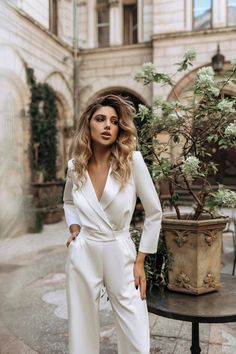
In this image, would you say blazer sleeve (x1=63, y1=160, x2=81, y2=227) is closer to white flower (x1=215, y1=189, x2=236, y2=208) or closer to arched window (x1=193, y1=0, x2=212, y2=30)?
white flower (x1=215, y1=189, x2=236, y2=208)

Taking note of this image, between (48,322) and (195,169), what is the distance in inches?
72.8

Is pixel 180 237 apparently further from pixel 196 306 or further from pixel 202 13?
pixel 202 13

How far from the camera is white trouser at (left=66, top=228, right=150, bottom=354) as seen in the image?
140cm

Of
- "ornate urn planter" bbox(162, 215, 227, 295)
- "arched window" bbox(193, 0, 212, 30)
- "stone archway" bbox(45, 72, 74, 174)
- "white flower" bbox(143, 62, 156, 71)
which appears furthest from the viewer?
"stone archway" bbox(45, 72, 74, 174)

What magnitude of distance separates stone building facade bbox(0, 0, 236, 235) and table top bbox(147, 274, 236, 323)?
655 cm

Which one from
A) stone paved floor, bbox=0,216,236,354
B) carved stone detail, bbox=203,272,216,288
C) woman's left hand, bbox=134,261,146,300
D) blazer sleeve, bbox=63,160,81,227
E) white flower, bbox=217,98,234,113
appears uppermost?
white flower, bbox=217,98,234,113

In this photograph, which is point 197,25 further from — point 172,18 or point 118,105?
point 118,105

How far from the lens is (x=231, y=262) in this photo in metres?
4.39

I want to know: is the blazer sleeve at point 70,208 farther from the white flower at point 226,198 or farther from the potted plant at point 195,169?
the white flower at point 226,198

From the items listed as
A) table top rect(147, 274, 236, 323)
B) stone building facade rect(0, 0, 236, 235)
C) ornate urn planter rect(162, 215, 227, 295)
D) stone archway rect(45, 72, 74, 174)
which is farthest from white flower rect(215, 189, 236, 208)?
stone archway rect(45, 72, 74, 174)

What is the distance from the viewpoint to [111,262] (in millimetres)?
1415

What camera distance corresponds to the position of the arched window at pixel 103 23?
10.8 m

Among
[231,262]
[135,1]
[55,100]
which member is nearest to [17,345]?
[231,262]

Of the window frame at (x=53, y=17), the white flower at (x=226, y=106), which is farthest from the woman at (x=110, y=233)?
the window frame at (x=53, y=17)
